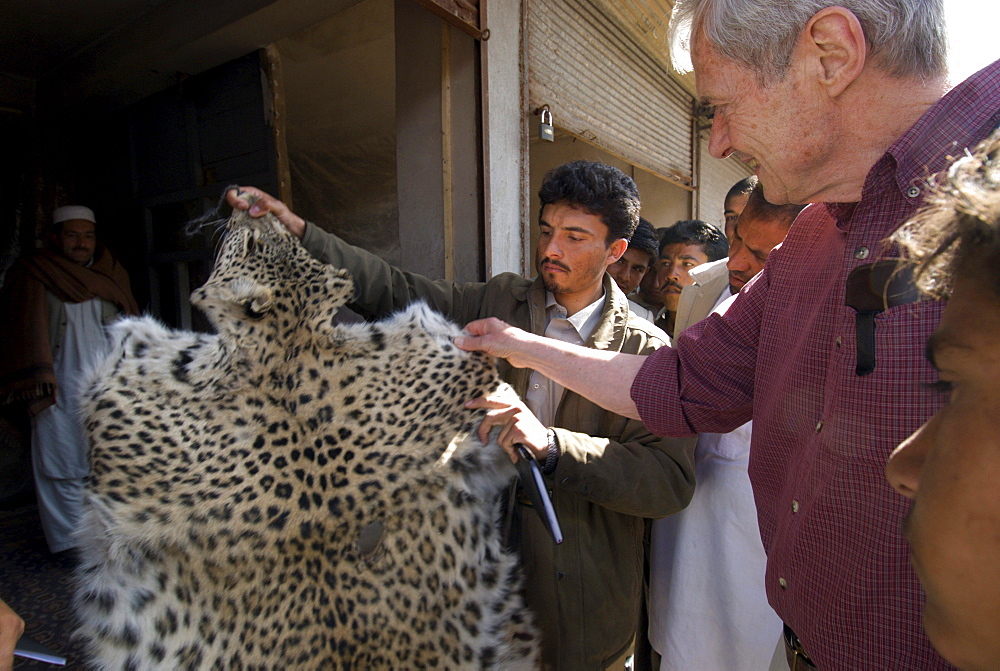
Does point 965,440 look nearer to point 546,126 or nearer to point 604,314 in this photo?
point 604,314

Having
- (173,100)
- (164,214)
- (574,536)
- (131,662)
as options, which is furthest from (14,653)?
(173,100)

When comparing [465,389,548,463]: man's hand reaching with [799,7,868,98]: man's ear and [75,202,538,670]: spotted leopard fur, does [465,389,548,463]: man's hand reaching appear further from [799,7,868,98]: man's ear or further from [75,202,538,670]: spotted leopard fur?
[799,7,868,98]: man's ear

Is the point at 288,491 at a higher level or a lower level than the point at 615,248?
lower

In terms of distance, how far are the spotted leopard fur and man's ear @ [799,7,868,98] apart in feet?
3.24

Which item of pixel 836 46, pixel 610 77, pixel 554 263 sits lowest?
pixel 554 263

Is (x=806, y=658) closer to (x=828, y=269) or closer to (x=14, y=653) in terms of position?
(x=828, y=269)

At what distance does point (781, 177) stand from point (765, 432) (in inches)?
23.0

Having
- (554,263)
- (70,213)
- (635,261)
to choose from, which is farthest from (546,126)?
(70,213)

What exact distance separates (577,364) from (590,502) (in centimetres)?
46

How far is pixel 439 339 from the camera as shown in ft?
4.45

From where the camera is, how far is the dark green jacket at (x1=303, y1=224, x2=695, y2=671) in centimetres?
146

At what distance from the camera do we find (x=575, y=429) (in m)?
1.67

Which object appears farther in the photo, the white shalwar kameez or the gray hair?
the white shalwar kameez

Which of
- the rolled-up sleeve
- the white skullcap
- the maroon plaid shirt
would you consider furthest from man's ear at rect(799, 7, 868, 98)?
the white skullcap
